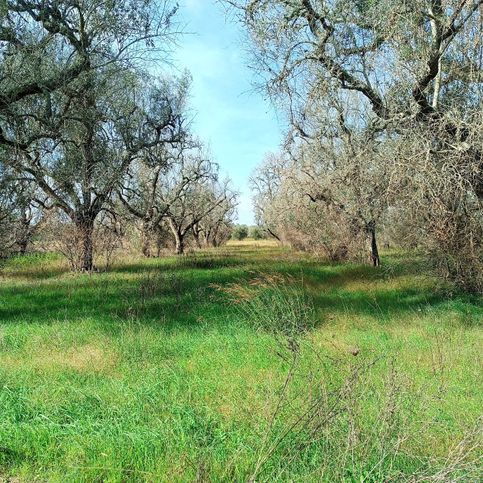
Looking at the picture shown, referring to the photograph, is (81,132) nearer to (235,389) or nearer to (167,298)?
(167,298)

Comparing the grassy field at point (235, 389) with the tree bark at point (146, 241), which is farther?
the tree bark at point (146, 241)

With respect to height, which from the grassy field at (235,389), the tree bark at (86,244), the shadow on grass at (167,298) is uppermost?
the tree bark at (86,244)

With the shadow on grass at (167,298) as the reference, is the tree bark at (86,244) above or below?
above

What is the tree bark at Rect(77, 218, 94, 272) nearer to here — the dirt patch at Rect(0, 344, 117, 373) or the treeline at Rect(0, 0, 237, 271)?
the treeline at Rect(0, 0, 237, 271)

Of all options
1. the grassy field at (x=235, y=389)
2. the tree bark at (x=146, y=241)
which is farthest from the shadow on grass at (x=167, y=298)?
the tree bark at (x=146, y=241)

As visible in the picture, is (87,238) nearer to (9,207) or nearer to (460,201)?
(9,207)

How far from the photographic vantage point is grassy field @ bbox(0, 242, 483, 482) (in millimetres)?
3271

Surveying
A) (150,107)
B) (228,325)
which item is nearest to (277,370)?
(228,325)

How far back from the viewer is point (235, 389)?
5.02 meters

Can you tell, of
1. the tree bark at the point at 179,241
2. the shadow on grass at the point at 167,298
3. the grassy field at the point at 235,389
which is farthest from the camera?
the tree bark at the point at 179,241

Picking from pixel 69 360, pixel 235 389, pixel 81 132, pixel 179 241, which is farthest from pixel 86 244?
pixel 179 241

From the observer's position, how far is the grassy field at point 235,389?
10.7 ft

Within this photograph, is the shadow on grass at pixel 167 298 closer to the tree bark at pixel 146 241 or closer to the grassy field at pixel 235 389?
the grassy field at pixel 235 389

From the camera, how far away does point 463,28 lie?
8672 mm
